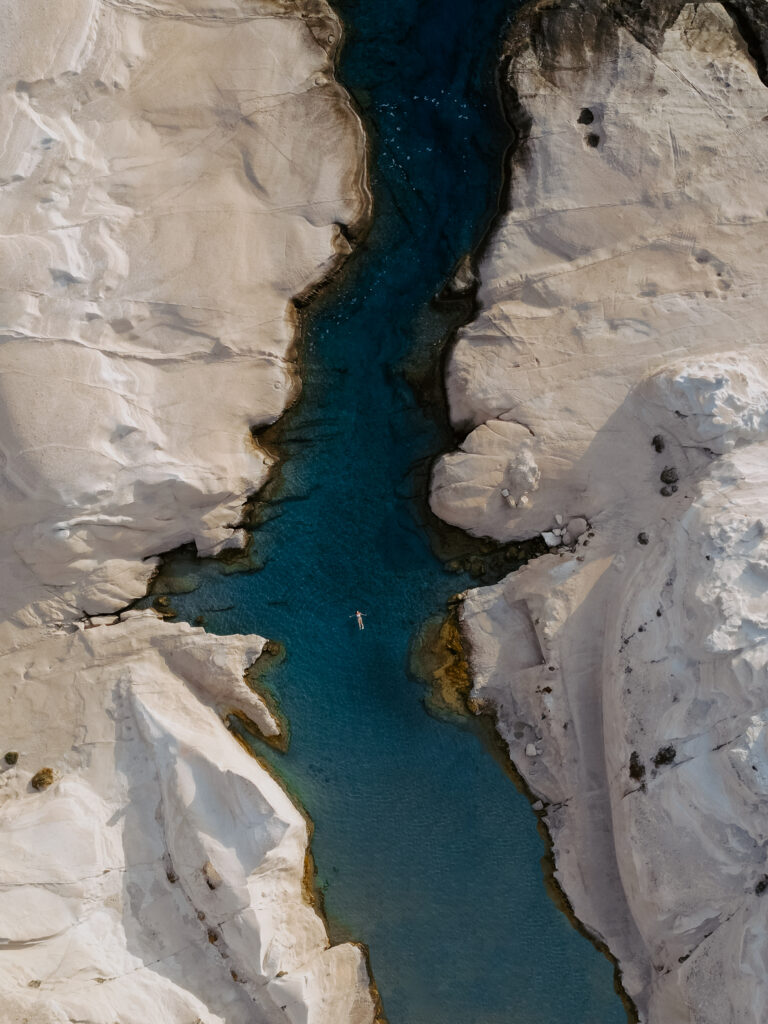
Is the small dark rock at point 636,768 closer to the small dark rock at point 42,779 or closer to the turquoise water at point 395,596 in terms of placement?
the turquoise water at point 395,596

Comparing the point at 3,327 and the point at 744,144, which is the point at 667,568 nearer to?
the point at 744,144

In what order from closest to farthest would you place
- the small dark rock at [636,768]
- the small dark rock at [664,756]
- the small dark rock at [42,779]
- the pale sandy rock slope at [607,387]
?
1. the small dark rock at [664,756]
2. the small dark rock at [636,768]
3. the pale sandy rock slope at [607,387]
4. the small dark rock at [42,779]


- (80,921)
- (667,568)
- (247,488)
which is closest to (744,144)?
(667,568)

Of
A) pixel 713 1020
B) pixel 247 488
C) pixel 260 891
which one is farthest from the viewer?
pixel 247 488

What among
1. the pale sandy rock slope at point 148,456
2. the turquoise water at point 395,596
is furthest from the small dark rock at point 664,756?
the pale sandy rock slope at point 148,456

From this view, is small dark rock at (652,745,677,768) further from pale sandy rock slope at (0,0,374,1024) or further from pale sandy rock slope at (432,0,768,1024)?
pale sandy rock slope at (0,0,374,1024)

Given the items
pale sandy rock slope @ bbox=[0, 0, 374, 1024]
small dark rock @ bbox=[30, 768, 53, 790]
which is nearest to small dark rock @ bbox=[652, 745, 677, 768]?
pale sandy rock slope @ bbox=[0, 0, 374, 1024]

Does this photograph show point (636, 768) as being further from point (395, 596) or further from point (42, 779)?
point (42, 779)
